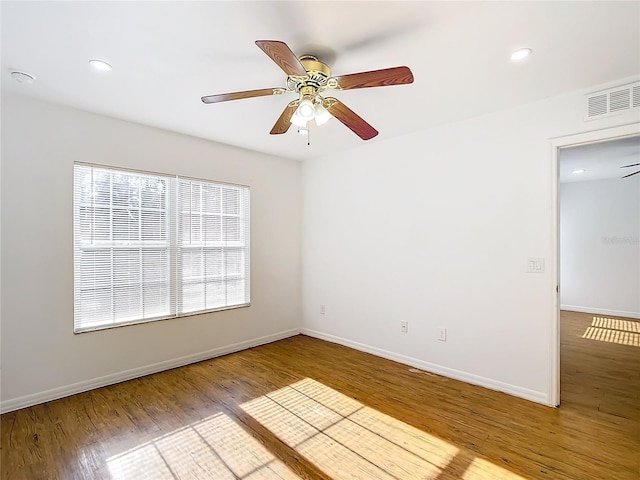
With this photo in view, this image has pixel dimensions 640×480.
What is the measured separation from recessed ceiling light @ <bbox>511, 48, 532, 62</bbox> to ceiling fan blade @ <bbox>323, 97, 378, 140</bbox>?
100 cm

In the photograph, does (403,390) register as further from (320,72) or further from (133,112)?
(133,112)

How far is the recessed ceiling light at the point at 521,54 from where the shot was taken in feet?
6.58

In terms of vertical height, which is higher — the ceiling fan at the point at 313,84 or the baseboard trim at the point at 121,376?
the ceiling fan at the point at 313,84

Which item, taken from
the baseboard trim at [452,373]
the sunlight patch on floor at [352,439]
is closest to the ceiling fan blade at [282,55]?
the sunlight patch on floor at [352,439]

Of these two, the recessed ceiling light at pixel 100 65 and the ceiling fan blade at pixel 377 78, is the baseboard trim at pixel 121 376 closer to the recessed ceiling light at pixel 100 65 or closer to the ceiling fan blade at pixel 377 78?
the recessed ceiling light at pixel 100 65

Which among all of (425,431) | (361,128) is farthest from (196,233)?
(425,431)

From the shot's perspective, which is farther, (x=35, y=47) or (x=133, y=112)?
(x=133, y=112)

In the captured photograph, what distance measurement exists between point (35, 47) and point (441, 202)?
344 cm

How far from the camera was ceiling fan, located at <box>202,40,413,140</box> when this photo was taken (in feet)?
5.44

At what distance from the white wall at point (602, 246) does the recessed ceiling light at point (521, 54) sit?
5.48m

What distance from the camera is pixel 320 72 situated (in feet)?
6.64

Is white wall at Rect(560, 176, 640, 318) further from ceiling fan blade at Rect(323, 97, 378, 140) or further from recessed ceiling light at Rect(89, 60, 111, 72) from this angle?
recessed ceiling light at Rect(89, 60, 111, 72)

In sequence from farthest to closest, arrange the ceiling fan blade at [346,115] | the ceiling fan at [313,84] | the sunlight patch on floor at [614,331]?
the sunlight patch on floor at [614,331] → the ceiling fan blade at [346,115] → the ceiling fan at [313,84]

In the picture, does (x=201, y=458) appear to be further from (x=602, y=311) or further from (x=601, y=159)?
(x=602, y=311)
